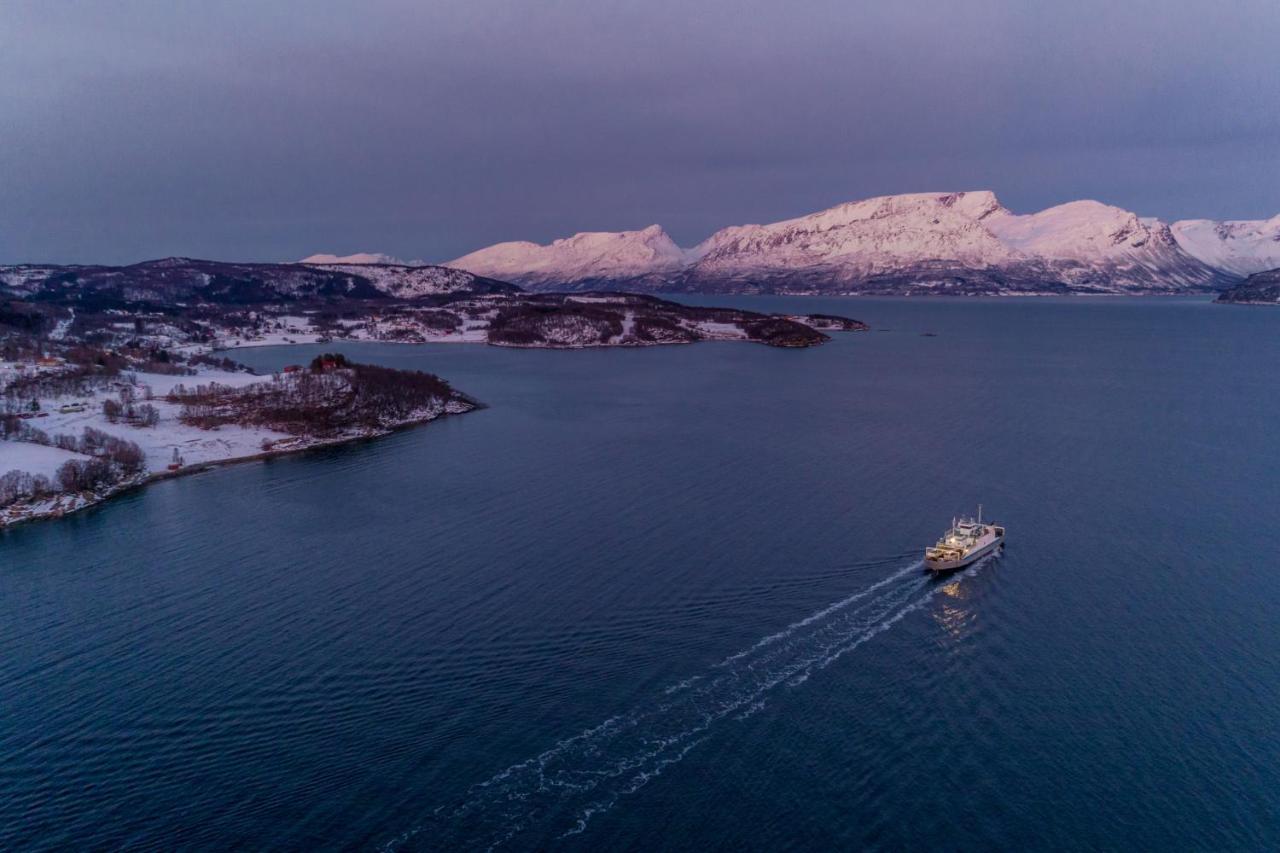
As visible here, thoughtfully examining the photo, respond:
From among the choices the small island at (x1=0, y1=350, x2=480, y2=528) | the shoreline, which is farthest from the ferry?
the small island at (x1=0, y1=350, x2=480, y2=528)

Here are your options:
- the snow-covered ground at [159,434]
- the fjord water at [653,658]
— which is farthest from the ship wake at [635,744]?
the snow-covered ground at [159,434]

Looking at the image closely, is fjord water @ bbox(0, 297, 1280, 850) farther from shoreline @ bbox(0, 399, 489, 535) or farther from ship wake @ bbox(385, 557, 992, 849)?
shoreline @ bbox(0, 399, 489, 535)

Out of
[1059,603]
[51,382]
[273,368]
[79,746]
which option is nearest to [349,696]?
[79,746]

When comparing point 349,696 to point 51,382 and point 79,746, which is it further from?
point 51,382

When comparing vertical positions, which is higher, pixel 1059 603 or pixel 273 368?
pixel 273 368

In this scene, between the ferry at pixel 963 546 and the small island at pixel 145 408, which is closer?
the ferry at pixel 963 546

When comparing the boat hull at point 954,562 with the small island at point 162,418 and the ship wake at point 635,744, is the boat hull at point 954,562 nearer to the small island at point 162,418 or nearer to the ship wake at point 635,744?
the ship wake at point 635,744

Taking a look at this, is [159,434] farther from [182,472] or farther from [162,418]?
[182,472]
